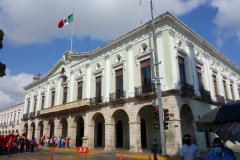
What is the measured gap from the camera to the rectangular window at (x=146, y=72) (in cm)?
1601

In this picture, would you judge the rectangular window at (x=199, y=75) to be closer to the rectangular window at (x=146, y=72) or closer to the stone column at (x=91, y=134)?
the rectangular window at (x=146, y=72)

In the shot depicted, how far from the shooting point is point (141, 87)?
15883 millimetres

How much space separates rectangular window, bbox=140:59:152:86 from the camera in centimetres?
1601

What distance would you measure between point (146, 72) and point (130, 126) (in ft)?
15.8

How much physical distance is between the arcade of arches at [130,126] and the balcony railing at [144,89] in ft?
2.39

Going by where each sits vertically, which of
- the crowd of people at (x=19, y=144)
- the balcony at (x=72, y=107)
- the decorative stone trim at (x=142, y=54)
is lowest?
the crowd of people at (x=19, y=144)

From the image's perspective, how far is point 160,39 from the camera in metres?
15.4

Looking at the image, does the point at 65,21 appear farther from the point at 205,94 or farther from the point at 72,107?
the point at 205,94

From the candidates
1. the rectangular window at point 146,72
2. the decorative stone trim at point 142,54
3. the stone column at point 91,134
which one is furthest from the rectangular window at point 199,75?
the stone column at point 91,134

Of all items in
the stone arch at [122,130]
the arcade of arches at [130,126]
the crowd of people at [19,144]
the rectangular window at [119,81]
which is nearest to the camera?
the arcade of arches at [130,126]

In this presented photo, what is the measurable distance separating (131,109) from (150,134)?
344cm

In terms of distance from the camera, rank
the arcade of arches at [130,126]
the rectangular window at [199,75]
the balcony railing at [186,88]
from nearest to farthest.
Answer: the arcade of arches at [130,126], the balcony railing at [186,88], the rectangular window at [199,75]

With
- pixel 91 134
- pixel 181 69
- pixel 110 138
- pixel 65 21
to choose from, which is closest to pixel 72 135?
pixel 91 134

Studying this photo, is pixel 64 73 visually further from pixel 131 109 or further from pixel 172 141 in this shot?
pixel 172 141
